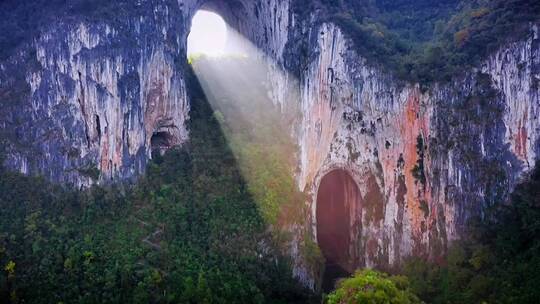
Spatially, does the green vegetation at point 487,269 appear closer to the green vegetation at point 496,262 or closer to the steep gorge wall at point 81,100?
the green vegetation at point 496,262

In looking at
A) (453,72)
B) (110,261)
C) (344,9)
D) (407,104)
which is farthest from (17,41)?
(453,72)

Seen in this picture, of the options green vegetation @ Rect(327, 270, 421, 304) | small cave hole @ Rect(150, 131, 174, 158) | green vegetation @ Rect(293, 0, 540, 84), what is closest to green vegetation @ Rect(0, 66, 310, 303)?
small cave hole @ Rect(150, 131, 174, 158)

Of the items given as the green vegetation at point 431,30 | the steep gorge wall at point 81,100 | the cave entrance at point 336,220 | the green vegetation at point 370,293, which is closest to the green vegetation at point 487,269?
the green vegetation at point 370,293

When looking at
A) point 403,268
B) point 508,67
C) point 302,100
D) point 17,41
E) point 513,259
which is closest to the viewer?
point 513,259

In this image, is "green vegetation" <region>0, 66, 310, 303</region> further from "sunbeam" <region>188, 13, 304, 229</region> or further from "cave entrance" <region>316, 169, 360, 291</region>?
"cave entrance" <region>316, 169, 360, 291</region>

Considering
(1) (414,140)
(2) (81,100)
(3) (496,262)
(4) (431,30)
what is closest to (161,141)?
(2) (81,100)

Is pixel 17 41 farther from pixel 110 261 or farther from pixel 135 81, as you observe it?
pixel 110 261
